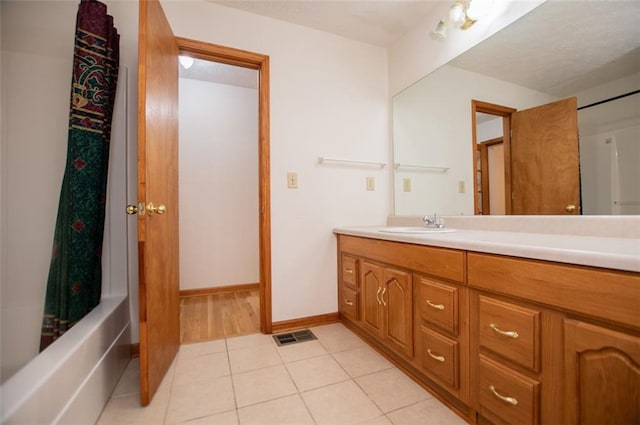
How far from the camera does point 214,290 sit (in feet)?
9.48

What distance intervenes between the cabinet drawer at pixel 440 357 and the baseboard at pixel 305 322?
3.08 ft

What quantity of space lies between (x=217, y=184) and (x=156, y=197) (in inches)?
66.2

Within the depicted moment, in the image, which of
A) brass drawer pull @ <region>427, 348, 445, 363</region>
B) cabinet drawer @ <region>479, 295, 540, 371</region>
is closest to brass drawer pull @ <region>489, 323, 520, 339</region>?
cabinet drawer @ <region>479, 295, 540, 371</region>

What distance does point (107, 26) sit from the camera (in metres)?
1.49

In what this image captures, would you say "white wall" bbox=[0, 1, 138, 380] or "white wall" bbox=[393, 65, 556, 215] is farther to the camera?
"white wall" bbox=[393, 65, 556, 215]

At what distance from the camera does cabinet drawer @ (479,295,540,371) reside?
827mm

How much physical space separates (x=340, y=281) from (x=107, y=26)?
217 cm

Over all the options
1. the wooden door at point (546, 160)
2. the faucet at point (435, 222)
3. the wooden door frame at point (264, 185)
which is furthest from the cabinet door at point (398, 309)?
the wooden door frame at point (264, 185)

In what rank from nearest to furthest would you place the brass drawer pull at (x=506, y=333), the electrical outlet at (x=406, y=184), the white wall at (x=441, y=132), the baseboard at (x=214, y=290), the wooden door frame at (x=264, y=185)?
the brass drawer pull at (x=506, y=333)
the white wall at (x=441, y=132)
the wooden door frame at (x=264, y=185)
the electrical outlet at (x=406, y=184)
the baseboard at (x=214, y=290)

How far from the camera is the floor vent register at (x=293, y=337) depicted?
5.88ft

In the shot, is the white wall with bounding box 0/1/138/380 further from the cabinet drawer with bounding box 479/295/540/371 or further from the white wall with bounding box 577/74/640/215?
the white wall with bounding box 577/74/640/215

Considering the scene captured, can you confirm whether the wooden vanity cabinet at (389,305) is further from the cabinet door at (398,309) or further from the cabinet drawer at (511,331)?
the cabinet drawer at (511,331)

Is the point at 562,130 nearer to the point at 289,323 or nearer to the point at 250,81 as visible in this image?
the point at 289,323

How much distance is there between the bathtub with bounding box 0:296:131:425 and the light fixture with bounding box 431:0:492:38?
2.46 m
